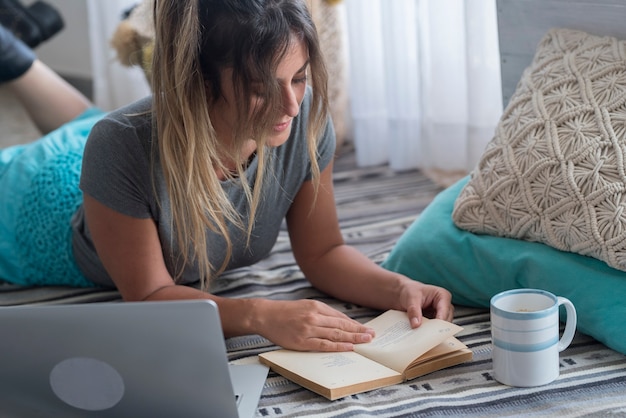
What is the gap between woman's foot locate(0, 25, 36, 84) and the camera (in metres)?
2.00

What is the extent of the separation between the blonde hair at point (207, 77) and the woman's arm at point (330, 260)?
0.20 meters

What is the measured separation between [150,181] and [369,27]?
112cm

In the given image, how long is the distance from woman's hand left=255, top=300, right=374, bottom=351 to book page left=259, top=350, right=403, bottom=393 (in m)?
0.01

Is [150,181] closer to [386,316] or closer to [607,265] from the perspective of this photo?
[386,316]

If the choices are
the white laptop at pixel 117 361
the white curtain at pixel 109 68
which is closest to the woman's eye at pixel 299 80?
the white laptop at pixel 117 361

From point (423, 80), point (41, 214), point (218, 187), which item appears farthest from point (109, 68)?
point (218, 187)

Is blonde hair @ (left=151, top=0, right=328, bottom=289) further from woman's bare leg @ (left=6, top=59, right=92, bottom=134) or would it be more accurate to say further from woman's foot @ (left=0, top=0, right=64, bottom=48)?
woman's foot @ (left=0, top=0, right=64, bottom=48)

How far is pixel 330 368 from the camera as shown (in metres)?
1.14

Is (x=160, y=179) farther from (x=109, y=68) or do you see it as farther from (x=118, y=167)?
(x=109, y=68)

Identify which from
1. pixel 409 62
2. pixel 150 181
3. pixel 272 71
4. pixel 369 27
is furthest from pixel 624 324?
pixel 369 27

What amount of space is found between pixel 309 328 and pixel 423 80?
105 cm

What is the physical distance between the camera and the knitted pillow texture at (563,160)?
3.91 ft

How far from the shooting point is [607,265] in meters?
1.20

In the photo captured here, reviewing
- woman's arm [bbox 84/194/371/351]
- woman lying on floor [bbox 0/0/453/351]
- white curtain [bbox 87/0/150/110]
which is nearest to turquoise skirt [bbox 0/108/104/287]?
woman lying on floor [bbox 0/0/453/351]
